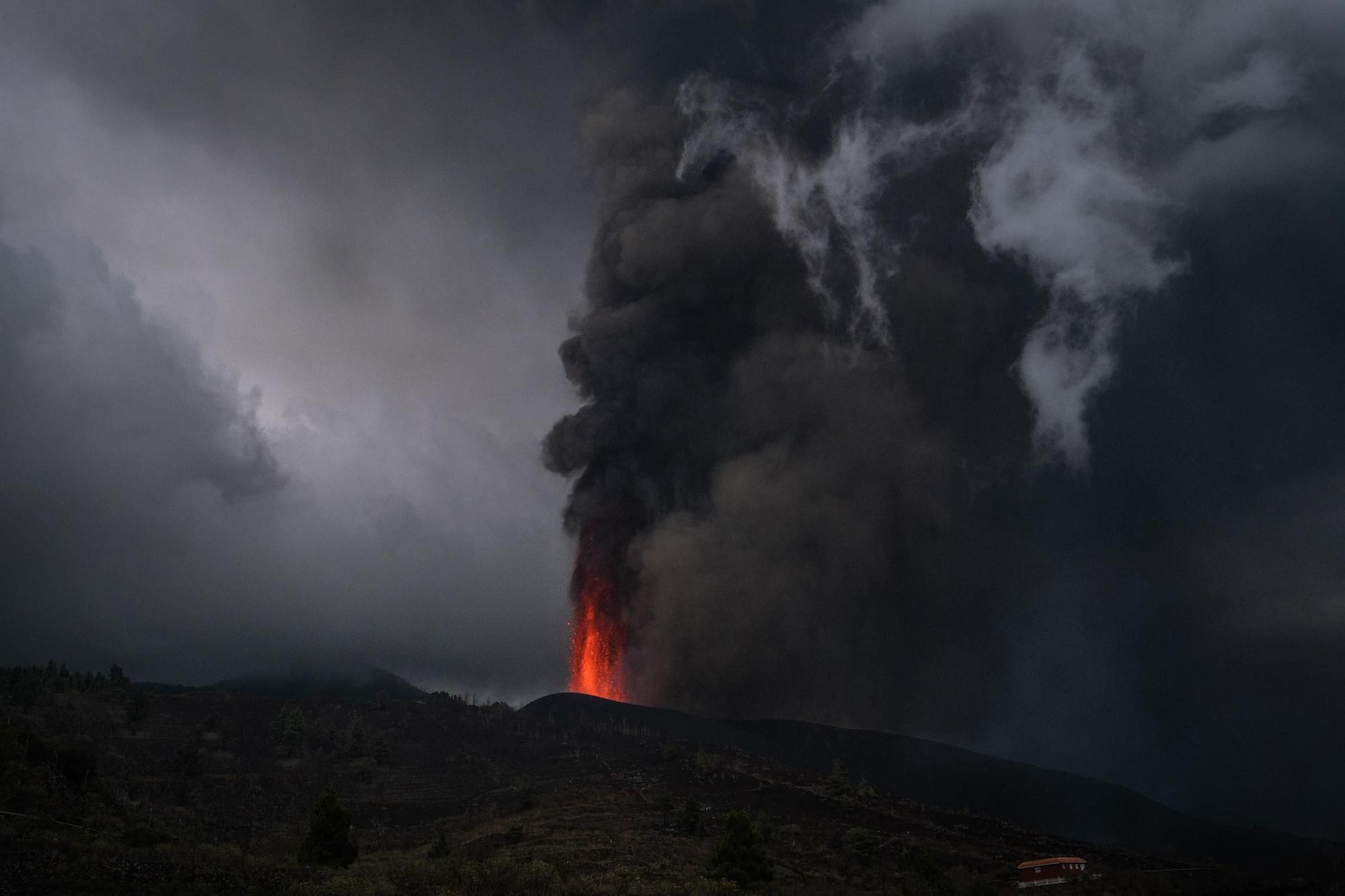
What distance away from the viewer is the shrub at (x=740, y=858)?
163 ft

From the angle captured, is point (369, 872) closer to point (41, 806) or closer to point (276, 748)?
point (41, 806)

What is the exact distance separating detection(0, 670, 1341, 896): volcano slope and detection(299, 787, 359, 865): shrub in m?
3.49

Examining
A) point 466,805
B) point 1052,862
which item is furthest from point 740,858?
point 466,805

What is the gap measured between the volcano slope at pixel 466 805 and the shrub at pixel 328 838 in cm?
349

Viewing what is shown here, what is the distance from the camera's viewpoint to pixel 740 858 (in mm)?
50656

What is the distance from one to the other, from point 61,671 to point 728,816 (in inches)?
4138

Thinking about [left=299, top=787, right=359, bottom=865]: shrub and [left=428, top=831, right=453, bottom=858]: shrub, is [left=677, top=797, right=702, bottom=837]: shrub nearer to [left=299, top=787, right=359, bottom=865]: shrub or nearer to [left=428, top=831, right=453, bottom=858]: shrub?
[left=428, top=831, right=453, bottom=858]: shrub

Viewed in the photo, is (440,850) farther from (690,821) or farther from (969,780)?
(969,780)

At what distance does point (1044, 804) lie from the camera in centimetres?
11962

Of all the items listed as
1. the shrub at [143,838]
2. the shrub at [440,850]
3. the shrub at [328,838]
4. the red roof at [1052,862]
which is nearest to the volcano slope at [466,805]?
the shrub at [440,850]

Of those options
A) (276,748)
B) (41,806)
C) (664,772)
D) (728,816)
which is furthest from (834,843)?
(276,748)

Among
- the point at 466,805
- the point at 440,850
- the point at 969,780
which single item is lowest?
the point at 440,850

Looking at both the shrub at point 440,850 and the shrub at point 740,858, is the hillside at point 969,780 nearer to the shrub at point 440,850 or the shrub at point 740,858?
the shrub at point 440,850

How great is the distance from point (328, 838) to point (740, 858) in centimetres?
2320
